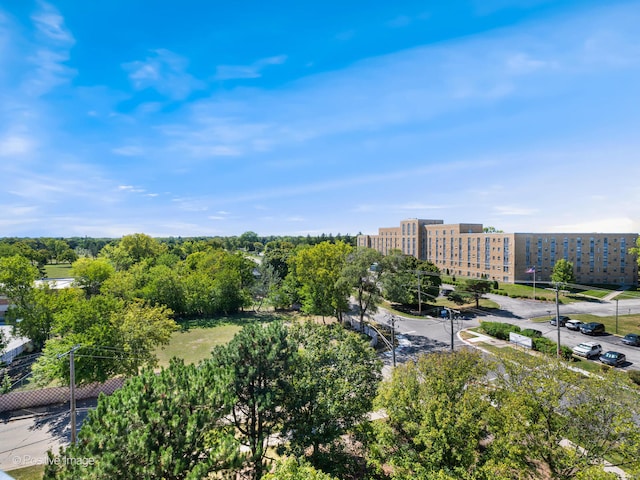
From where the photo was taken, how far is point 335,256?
37.9 metres

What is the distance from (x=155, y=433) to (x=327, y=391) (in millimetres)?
7530

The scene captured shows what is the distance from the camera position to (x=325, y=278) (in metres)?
37.3

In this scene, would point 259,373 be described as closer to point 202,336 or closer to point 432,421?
point 432,421

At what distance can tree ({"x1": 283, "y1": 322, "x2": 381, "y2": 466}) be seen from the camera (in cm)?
1416

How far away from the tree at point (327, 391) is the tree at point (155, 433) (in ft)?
12.7

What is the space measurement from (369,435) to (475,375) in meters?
6.34

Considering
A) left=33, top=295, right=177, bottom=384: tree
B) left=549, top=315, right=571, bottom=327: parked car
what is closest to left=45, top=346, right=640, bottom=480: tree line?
left=33, top=295, right=177, bottom=384: tree

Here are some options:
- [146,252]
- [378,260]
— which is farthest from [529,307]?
[146,252]

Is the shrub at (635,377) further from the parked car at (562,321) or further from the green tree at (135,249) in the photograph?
the green tree at (135,249)

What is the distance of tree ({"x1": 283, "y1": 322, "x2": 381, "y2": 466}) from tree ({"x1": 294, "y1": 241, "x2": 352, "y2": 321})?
18.3 meters

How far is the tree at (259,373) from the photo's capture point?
1377cm

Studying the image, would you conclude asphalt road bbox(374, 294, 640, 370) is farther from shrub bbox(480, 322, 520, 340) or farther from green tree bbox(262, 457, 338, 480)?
green tree bbox(262, 457, 338, 480)

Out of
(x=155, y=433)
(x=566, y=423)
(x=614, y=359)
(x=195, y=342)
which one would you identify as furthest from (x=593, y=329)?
(x=195, y=342)

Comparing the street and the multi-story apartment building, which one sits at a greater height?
the multi-story apartment building
